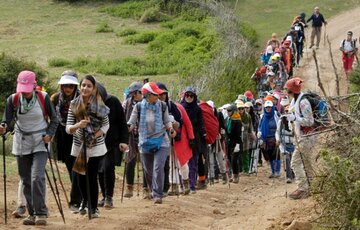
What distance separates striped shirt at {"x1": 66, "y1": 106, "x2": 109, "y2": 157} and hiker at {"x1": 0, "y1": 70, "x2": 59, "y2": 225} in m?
0.20

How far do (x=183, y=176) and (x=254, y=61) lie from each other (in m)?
16.7

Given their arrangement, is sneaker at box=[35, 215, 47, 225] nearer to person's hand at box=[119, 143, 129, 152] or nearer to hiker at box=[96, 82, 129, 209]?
hiker at box=[96, 82, 129, 209]

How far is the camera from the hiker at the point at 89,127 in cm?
1096

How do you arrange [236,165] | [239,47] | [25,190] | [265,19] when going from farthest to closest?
[265,19] < [239,47] < [236,165] < [25,190]

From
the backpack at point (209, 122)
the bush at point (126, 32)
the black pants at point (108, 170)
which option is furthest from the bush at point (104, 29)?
the black pants at point (108, 170)

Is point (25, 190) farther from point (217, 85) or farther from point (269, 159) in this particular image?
point (217, 85)

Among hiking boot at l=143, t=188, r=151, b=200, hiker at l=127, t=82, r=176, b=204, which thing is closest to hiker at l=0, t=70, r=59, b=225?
hiker at l=127, t=82, r=176, b=204

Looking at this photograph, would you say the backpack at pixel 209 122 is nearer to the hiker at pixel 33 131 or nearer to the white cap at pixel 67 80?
the white cap at pixel 67 80

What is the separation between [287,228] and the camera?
35.2 ft

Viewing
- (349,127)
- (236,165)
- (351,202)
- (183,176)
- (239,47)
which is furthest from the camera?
(239,47)

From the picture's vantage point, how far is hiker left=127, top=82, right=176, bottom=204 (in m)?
12.9

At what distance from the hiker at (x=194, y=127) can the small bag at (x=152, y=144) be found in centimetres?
214

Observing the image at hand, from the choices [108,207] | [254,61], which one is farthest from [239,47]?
[108,207]

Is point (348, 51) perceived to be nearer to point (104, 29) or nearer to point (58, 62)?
point (58, 62)
